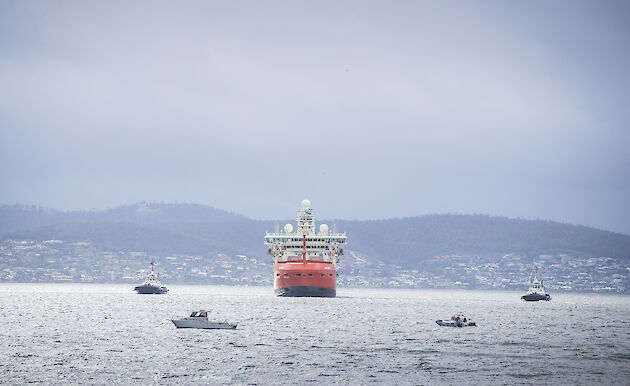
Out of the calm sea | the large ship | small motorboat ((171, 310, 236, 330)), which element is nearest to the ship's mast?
the large ship

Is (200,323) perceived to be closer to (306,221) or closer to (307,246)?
(307,246)

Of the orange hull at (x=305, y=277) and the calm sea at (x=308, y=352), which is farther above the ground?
the orange hull at (x=305, y=277)

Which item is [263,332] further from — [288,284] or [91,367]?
[288,284]

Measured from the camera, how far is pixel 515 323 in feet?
370

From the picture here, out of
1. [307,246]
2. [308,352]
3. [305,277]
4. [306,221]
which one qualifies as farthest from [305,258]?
[308,352]

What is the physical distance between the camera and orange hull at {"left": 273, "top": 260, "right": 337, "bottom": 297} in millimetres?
144125

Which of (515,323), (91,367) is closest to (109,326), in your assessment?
(91,367)

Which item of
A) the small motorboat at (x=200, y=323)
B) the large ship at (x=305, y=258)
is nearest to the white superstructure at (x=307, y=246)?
the large ship at (x=305, y=258)

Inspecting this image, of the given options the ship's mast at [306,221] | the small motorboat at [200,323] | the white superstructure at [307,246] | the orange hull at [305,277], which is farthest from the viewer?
the ship's mast at [306,221]

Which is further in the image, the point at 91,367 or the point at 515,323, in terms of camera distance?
the point at 515,323

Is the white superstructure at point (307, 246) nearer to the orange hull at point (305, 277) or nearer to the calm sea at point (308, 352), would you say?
the orange hull at point (305, 277)

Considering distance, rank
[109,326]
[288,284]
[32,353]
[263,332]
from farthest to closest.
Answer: [288,284]
[109,326]
[263,332]
[32,353]

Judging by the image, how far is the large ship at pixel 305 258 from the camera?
144750mm

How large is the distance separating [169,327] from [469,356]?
36.1m
